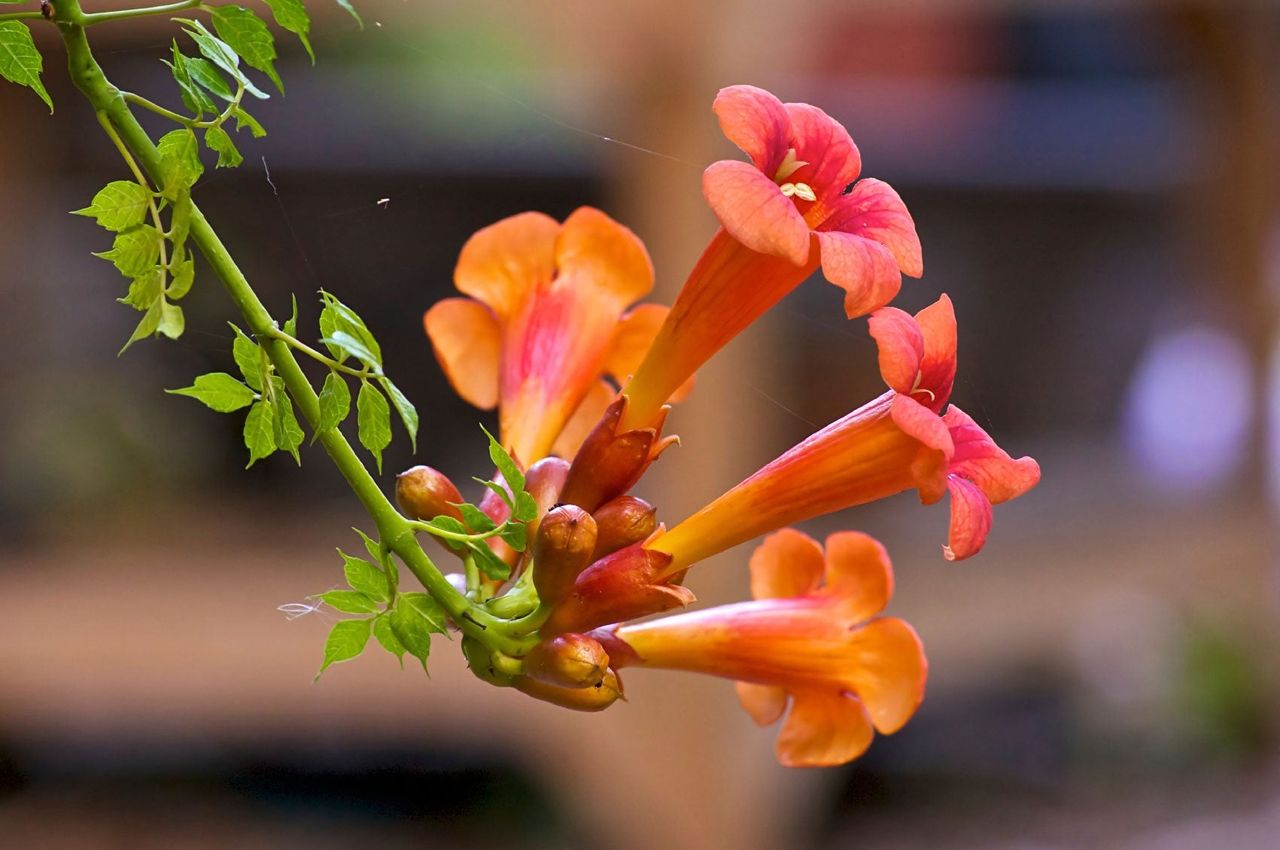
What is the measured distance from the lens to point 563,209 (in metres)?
2.37

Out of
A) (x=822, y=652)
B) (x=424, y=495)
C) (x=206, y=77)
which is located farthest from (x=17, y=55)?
(x=822, y=652)

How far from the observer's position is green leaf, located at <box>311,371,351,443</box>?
344 mm

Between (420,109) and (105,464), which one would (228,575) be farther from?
(420,109)

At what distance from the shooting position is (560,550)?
14.0 inches

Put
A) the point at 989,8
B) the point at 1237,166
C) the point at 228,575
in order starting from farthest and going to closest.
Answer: the point at 1237,166 < the point at 989,8 < the point at 228,575

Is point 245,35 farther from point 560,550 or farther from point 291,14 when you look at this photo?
point 560,550

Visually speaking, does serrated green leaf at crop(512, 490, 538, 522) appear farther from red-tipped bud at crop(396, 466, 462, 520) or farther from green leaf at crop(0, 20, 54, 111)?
green leaf at crop(0, 20, 54, 111)

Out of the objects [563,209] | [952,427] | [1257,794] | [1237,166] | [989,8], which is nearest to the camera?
[952,427]

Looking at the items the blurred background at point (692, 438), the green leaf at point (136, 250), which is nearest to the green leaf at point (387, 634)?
the green leaf at point (136, 250)

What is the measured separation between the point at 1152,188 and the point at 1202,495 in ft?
2.27

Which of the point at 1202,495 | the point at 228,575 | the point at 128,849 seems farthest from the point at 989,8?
the point at 128,849

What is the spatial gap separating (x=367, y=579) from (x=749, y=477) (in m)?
0.12

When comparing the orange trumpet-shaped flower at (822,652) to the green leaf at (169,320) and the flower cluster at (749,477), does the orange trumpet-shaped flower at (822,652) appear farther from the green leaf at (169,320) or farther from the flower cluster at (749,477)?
the green leaf at (169,320)

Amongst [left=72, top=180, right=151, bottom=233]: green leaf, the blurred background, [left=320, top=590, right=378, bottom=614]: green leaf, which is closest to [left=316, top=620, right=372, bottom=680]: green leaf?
[left=320, top=590, right=378, bottom=614]: green leaf
